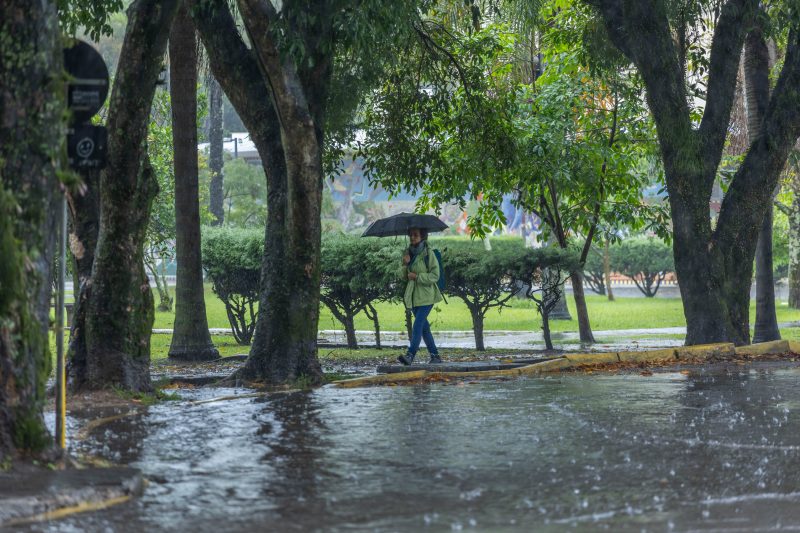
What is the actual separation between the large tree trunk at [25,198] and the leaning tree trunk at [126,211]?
366 cm

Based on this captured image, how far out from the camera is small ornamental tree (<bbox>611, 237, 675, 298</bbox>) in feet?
169

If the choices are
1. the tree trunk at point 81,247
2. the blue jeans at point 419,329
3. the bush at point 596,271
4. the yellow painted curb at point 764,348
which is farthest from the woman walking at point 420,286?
the bush at point 596,271

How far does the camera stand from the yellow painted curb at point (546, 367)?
14.7 metres

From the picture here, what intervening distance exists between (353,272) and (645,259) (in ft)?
108

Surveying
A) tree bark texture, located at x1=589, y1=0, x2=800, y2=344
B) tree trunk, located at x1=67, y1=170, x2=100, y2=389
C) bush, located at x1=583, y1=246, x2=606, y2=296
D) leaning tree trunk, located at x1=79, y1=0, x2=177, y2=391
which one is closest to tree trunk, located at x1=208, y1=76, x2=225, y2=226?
bush, located at x1=583, y1=246, x2=606, y2=296

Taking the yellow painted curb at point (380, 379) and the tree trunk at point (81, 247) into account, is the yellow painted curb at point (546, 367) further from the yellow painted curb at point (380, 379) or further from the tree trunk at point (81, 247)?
the tree trunk at point (81, 247)

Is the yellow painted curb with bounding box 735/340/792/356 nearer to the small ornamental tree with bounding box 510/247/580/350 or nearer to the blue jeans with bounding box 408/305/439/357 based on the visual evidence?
the small ornamental tree with bounding box 510/247/580/350

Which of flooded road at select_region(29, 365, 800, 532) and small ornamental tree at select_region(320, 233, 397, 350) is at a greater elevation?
small ornamental tree at select_region(320, 233, 397, 350)

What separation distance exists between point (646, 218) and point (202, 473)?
16635mm

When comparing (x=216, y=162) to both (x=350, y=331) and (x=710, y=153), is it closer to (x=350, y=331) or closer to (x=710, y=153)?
(x=350, y=331)

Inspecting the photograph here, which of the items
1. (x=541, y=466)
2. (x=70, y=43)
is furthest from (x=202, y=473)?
(x=70, y=43)

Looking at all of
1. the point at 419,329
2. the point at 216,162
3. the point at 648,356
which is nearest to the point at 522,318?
the point at 216,162

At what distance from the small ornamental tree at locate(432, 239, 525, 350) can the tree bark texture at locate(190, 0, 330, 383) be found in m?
6.09

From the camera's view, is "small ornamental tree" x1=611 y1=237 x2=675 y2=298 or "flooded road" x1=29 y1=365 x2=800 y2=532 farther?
"small ornamental tree" x1=611 y1=237 x2=675 y2=298
